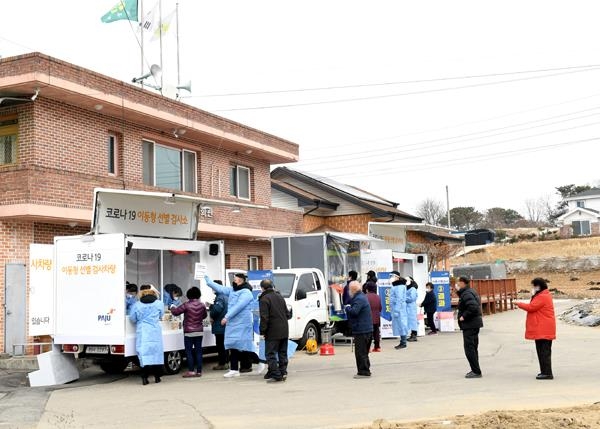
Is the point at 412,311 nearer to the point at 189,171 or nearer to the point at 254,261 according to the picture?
the point at 254,261

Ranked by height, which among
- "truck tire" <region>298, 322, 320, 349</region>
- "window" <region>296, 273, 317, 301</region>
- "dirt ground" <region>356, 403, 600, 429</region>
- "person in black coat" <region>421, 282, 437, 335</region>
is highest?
"window" <region>296, 273, 317, 301</region>

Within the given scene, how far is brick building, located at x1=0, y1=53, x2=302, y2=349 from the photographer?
16766mm

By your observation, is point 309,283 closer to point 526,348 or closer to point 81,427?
point 526,348

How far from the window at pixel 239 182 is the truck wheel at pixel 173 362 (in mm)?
11747

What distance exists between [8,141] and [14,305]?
4.23m

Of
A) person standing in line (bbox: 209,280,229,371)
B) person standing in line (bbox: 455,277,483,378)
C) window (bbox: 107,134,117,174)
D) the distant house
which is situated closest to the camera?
person standing in line (bbox: 455,277,483,378)

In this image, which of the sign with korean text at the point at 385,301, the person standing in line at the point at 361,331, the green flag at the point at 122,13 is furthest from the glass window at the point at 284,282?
the green flag at the point at 122,13

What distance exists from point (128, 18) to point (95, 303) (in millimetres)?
13460

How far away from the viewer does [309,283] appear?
61.2ft

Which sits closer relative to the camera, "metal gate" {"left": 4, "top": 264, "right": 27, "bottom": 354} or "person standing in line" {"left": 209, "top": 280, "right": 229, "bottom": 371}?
"person standing in line" {"left": 209, "top": 280, "right": 229, "bottom": 371}

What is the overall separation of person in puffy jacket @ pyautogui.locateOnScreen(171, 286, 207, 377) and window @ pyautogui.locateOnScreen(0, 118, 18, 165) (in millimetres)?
7145

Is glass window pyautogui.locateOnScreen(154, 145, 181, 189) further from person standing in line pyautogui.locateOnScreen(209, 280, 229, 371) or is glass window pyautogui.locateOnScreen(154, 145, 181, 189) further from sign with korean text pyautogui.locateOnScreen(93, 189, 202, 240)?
person standing in line pyautogui.locateOnScreen(209, 280, 229, 371)

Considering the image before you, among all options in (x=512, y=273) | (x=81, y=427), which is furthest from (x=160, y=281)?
(x=512, y=273)

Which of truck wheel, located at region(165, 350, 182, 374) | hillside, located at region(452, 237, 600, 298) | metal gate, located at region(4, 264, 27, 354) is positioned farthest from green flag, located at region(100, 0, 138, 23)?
hillside, located at region(452, 237, 600, 298)
